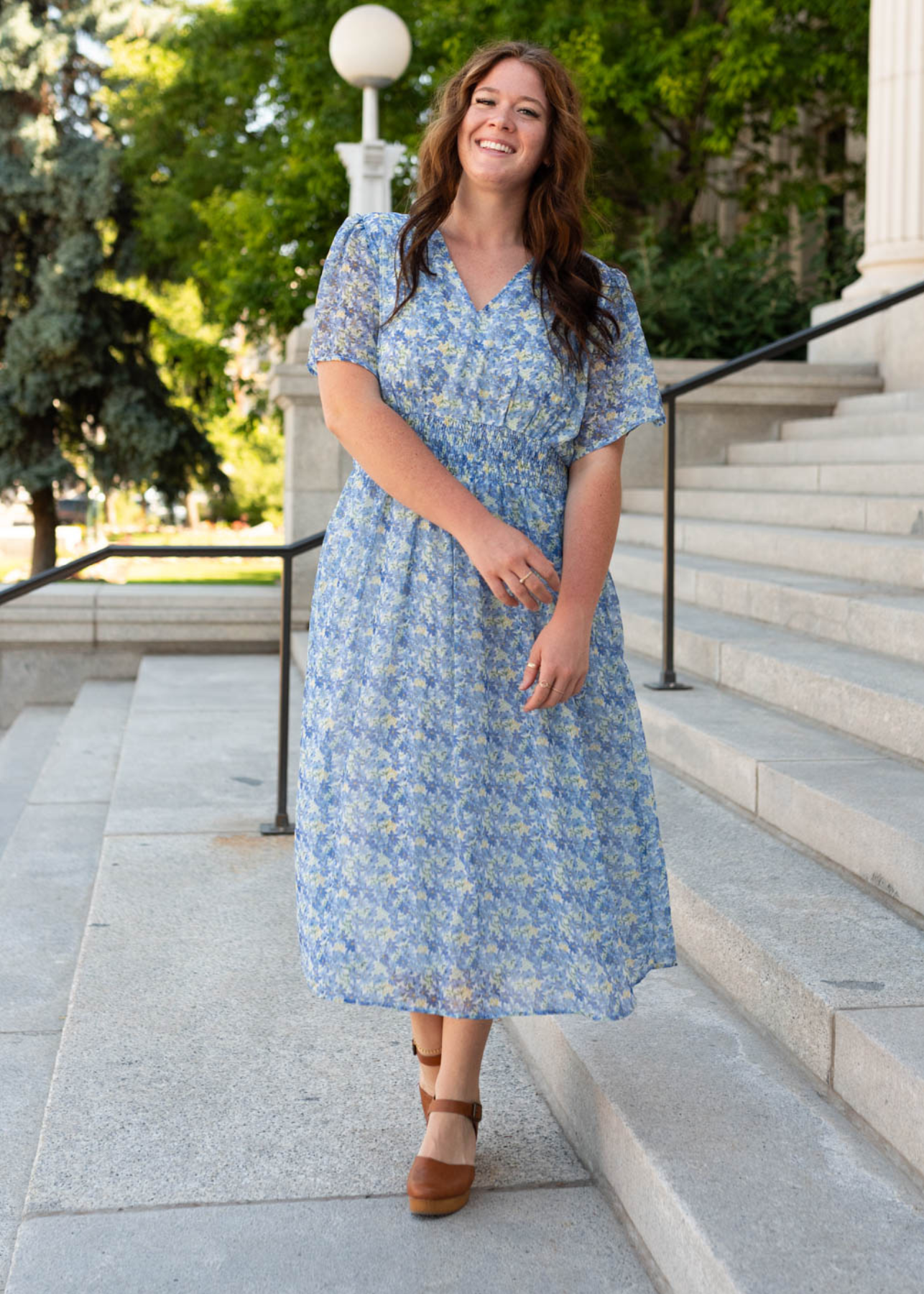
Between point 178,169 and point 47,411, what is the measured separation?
4.03 meters

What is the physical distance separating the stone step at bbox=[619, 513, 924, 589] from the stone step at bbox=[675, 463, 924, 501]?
340mm

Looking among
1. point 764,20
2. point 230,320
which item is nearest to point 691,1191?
point 764,20

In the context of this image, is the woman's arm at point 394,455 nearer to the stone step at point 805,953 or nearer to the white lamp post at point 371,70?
the stone step at point 805,953

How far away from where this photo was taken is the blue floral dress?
230 cm

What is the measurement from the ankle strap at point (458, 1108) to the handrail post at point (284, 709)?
83.6 inches

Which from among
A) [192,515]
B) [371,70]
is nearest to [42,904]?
[371,70]

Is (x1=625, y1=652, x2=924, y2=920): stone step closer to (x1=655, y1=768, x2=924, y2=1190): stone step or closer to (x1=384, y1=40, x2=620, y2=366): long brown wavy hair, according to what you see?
(x1=655, y1=768, x2=924, y2=1190): stone step

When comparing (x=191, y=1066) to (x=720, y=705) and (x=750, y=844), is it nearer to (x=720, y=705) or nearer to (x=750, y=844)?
(x=750, y=844)

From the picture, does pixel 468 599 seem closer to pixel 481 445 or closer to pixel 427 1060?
pixel 481 445

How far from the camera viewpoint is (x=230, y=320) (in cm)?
1606

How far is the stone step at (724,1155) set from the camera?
2.03m

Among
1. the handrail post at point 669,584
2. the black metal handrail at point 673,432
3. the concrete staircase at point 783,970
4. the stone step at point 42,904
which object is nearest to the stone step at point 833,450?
the concrete staircase at point 783,970

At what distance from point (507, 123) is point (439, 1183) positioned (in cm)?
177

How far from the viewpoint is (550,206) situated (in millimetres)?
2371
